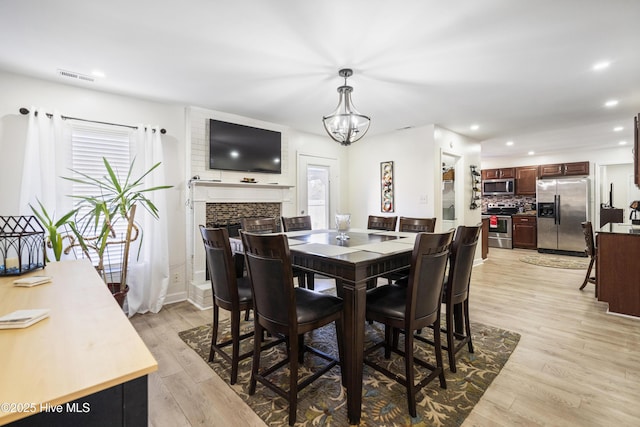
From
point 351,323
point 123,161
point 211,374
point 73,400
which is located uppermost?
point 123,161

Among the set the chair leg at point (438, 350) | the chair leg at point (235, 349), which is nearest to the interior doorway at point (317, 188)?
the chair leg at point (235, 349)

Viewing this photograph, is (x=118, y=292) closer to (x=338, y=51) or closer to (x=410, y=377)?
(x=410, y=377)

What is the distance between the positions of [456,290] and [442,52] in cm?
192

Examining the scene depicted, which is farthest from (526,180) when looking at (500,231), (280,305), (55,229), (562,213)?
(55,229)

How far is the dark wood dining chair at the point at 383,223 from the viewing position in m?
3.66

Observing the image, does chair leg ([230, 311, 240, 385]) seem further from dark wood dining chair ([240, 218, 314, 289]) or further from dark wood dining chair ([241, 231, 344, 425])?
dark wood dining chair ([240, 218, 314, 289])

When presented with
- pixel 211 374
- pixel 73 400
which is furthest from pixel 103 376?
pixel 211 374

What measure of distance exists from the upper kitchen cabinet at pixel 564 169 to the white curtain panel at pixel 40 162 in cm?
926

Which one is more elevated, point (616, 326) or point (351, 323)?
point (351, 323)

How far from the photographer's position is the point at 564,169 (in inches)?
282

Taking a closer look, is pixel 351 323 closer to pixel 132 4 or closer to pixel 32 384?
pixel 32 384

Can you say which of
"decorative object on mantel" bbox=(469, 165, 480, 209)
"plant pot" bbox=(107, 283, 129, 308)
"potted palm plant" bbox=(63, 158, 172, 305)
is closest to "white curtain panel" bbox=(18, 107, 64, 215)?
"potted palm plant" bbox=(63, 158, 172, 305)

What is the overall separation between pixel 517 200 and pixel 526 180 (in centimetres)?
74

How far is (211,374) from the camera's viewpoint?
2174 millimetres
